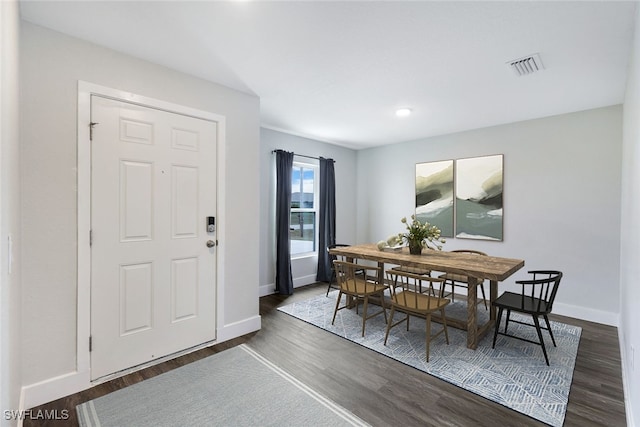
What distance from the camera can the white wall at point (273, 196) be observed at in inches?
175

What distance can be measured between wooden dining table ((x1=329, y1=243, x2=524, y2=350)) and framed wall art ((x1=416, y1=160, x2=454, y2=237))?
4.25 ft

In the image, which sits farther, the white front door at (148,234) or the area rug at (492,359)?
the white front door at (148,234)

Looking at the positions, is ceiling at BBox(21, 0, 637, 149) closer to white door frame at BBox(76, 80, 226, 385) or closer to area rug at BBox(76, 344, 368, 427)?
white door frame at BBox(76, 80, 226, 385)

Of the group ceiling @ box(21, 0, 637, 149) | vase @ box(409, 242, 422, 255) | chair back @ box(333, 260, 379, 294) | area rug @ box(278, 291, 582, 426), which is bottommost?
area rug @ box(278, 291, 582, 426)

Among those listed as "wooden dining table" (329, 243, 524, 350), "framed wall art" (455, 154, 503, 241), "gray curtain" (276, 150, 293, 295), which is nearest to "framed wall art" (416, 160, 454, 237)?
"framed wall art" (455, 154, 503, 241)

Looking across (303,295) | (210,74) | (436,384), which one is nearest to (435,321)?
(436,384)

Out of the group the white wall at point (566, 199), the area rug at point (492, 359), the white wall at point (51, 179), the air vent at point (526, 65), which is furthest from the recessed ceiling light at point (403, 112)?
the white wall at point (51, 179)

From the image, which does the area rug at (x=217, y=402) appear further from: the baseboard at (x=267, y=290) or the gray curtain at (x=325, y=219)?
the gray curtain at (x=325, y=219)

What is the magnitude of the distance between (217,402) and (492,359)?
2238mm

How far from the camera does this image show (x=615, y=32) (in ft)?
6.53

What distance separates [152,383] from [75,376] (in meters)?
0.50

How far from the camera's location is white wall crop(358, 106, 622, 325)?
3387 mm

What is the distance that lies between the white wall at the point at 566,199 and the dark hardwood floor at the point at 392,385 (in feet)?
1.98

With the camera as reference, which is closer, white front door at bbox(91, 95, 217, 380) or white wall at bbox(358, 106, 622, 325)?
white front door at bbox(91, 95, 217, 380)
